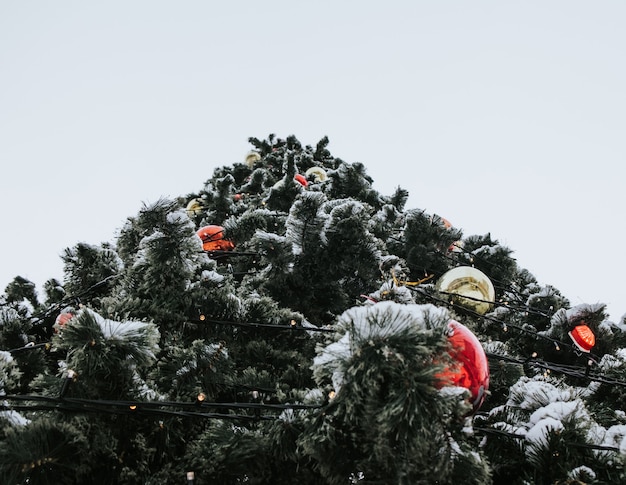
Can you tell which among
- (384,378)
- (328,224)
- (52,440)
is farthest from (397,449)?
(328,224)

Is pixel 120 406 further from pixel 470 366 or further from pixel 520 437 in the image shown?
pixel 520 437

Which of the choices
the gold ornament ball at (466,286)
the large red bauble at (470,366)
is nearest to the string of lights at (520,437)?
the large red bauble at (470,366)

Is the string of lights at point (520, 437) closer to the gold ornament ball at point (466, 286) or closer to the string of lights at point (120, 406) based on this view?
the string of lights at point (120, 406)

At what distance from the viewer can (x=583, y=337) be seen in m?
5.04

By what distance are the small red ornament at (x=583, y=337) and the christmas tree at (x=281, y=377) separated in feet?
0.04

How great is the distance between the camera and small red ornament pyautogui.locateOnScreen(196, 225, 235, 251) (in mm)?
5102

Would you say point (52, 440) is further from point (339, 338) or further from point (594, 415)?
point (594, 415)

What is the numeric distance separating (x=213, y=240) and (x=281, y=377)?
6.81 feet

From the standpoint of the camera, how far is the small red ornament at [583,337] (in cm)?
502

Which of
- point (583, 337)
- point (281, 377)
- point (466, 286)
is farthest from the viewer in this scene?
point (466, 286)

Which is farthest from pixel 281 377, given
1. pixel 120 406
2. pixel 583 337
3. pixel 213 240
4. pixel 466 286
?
pixel 583 337

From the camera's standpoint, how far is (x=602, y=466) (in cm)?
247

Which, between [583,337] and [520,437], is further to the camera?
[583,337]

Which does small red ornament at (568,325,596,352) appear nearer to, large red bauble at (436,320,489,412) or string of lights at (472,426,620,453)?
string of lights at (472,426,620,453)
